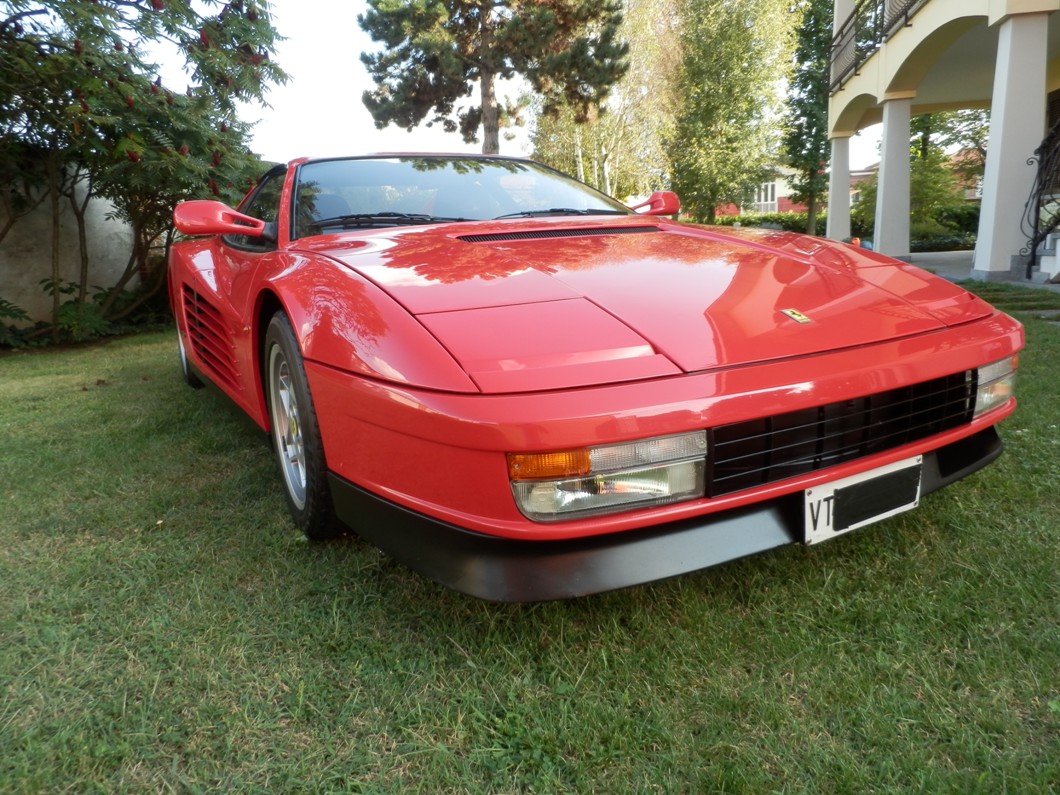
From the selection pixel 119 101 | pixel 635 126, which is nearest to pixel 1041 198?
pixel 119 101

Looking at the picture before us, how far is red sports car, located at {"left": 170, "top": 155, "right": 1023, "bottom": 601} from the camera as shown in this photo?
1.34 metres

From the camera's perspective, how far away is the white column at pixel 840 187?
13.6 meters

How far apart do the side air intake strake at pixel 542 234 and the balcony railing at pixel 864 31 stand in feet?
27.7

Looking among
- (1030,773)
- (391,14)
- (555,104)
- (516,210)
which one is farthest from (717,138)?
(1030,773)

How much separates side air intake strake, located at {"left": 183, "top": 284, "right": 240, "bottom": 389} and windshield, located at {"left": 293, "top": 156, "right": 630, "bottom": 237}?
593mm

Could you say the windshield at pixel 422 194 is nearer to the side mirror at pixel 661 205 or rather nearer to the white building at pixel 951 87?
the side mirror at pixel 661 205

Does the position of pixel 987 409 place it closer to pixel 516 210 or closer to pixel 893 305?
pixel 893 305

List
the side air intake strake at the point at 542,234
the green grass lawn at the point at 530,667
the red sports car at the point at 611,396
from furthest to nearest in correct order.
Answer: the side air intake strake at the point at 542,234 → the red sports car at the point at 611,396 → the green grass lawn at the point at 530,667

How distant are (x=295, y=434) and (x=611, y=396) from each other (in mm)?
1208

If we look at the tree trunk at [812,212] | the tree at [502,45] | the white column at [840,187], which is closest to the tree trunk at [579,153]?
the tree trunk at [812,212]

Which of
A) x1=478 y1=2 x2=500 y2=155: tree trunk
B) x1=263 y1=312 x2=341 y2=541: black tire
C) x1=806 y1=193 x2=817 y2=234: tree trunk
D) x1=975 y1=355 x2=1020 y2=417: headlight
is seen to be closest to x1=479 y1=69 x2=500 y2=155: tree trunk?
x1=478 y1=2 x2=500 y2=155: tree trunk

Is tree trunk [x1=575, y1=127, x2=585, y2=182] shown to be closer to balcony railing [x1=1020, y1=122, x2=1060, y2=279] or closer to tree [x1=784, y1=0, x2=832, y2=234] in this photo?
tree [x1=784, y1=0, x2=832, y2=234]

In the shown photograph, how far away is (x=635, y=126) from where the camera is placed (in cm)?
2720

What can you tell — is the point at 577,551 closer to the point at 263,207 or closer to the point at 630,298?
the point at 630,298
